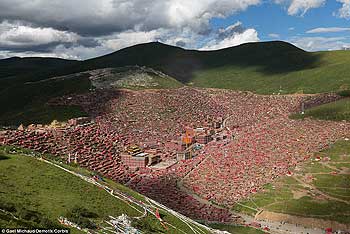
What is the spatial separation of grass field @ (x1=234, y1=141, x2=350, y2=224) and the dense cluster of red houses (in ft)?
10.2

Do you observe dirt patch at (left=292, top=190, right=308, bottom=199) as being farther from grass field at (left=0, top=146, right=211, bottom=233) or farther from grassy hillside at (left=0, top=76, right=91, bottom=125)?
grassy hillside at (left=0, top=76, right=91, bottom=125)

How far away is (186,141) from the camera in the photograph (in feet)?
329

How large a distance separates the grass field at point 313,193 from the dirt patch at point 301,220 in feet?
2.72

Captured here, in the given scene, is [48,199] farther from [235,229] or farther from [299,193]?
[299,193]

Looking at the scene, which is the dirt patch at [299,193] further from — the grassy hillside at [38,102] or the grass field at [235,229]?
the grassy hillside at [38,102]

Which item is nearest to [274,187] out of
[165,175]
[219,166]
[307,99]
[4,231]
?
[219,166]

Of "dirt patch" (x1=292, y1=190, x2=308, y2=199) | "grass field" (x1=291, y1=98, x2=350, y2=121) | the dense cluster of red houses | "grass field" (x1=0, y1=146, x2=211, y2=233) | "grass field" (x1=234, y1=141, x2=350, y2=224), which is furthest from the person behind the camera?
"grass field" (x1=291, y1=98, x2=350, y2=121)

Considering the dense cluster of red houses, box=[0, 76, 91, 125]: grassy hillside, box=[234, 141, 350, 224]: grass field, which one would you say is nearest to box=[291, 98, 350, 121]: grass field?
the dense cluster of red houses

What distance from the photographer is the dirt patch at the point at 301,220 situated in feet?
191

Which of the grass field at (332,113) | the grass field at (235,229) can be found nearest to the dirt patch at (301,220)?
the grass field at (235,229)

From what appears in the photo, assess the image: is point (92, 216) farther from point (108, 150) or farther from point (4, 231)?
point (108, 150)

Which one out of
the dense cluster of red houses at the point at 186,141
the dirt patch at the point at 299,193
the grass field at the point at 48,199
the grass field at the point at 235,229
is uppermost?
the grass field at the point at 48,199

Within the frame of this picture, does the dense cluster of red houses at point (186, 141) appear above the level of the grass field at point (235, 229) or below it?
above

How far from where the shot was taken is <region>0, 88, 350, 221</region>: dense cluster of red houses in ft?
234
